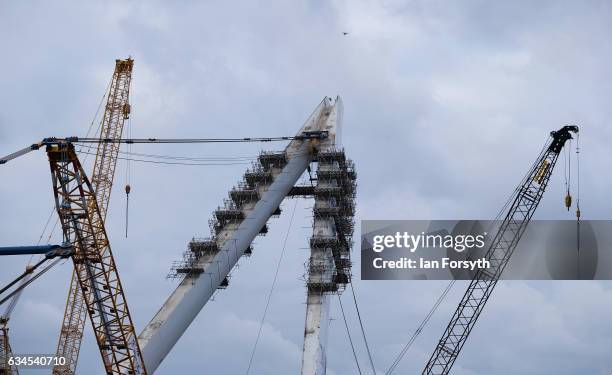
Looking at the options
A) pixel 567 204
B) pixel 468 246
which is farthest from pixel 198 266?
pixel 567 204

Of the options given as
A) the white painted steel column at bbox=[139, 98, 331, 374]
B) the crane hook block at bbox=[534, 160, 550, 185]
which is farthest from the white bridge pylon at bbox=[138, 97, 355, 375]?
the crane hook block at bbox=[534, 160, 550, 185]

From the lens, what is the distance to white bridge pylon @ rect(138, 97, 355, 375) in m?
111

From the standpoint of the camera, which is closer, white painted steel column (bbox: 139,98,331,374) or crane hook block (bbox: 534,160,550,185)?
white painted steel column (bbox: 139,98,331,374)

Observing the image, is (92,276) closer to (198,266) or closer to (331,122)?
(198,266)

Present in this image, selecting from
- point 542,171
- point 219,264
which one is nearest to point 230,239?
point 219,264

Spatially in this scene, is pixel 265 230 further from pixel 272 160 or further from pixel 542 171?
pixel 542 171

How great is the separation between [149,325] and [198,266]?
10.5 metres

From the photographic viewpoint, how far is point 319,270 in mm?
118188

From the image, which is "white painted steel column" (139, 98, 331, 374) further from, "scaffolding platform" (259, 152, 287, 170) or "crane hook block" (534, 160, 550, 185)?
"crane hook block" (534, 160, 550, 185)

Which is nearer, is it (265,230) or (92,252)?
(92,252)

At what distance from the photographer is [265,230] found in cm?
13100

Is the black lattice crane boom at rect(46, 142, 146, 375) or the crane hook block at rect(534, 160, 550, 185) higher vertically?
the crane hook block at rect(534, 160, 550, 185)

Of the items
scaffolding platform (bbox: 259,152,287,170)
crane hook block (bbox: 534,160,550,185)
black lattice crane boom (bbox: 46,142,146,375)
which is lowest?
black lattice crane boom (bbox: 46,142,146,375)

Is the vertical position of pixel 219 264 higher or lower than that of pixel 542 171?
lower
